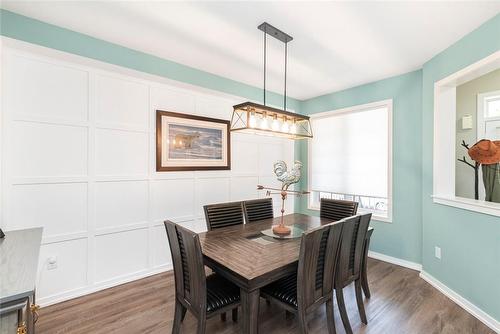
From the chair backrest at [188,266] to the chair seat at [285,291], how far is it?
562mm

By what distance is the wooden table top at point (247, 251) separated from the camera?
61.0 inches

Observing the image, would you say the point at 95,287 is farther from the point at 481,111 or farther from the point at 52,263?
the point at 481,111

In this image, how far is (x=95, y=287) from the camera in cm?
260

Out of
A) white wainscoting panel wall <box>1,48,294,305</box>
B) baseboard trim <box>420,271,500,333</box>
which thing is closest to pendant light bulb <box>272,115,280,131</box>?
white wainscoting panel wall <box>1,48,294,305</box>

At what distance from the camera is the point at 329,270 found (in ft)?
5.98

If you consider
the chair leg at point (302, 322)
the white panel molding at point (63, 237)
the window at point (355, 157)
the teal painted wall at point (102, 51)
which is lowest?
the chair leg at point (302, 322)

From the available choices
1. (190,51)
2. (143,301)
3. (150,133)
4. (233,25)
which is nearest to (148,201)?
(150,133)

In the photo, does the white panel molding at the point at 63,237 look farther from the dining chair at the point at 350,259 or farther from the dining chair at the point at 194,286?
the dining chair at the point at 350,259

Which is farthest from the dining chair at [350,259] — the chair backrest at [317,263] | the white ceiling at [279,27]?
the white ceiling at [279,27]

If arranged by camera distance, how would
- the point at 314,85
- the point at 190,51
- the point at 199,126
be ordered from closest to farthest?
the point at 190,51, the point at 199,126, the point at 314,85

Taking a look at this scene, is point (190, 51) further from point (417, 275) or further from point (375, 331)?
point (417, 275)

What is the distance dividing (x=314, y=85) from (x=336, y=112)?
66 cm

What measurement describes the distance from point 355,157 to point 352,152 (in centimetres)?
10

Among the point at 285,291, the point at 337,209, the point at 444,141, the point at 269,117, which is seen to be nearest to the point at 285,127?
the point at 269,117
